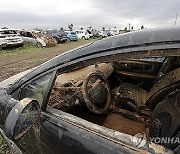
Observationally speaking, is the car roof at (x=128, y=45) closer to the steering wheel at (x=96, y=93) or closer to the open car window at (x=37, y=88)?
the open car window at (x=37, y=88)

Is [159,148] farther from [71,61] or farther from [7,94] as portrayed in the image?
[7,94]

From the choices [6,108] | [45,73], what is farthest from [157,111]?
[6,108]

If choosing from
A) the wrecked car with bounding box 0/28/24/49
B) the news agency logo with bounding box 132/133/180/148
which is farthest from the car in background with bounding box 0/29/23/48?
the news agency logo with bounding box 132/133/180/148

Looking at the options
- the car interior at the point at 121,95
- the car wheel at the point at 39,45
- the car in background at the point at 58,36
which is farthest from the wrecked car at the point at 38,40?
the car interior at the point at 121,95

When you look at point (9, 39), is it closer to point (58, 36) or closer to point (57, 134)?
point (58, 36)

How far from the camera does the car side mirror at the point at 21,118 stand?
5.70 feet

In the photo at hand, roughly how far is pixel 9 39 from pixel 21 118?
60.2ft

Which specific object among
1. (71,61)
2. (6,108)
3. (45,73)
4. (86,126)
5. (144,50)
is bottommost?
(6,108)

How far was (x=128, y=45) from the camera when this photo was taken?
1699 mm

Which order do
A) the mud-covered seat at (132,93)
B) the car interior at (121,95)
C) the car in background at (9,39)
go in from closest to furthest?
the car interior at (121,95) < the mud-covered seat at (132,93) < the car in background at (9,39)

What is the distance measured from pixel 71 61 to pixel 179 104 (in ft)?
2.96

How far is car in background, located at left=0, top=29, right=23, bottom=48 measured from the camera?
61.5 ft

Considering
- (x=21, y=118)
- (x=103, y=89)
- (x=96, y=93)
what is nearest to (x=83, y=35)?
(x=103, y=89)

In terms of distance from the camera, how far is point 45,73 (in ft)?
7.41
